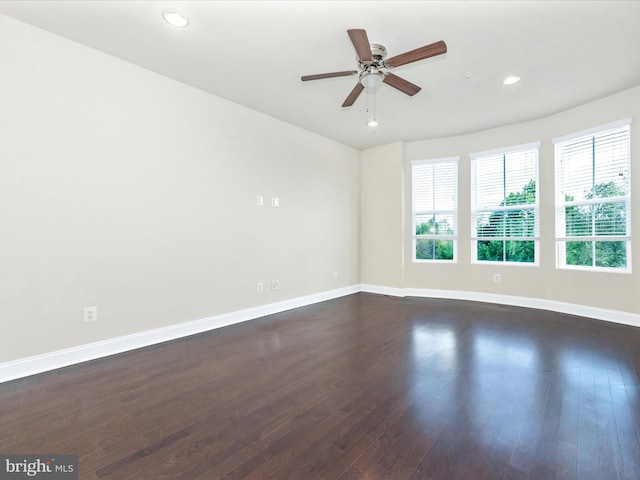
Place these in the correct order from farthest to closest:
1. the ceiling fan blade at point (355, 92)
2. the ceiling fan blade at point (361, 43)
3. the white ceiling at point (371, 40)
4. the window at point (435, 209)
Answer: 1. the window at point (435, 209)
2. the ceiling fan blade at point (355, 92)
3. the white ceiling at point (371, 40)
4. the ceiling fan blade at point (361, 43)

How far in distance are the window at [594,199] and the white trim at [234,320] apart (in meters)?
0.65

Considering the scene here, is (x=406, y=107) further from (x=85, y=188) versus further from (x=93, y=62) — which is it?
(x=85, y=188)

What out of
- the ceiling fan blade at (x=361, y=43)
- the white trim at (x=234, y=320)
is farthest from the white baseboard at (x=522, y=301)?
the ceiling fan blade at (x=361, y=43)

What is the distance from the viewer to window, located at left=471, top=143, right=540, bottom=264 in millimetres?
4695

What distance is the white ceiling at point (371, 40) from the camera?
229 centimetres

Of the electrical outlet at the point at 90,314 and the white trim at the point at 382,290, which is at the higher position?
the electrical outlet at the point at 90,314

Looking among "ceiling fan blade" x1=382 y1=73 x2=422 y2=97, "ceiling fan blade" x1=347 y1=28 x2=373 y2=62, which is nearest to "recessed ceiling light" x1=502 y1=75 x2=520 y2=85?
"ceiling fan blade" x1=382 y1=73 x2=422 y2=97

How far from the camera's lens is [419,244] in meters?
5.69

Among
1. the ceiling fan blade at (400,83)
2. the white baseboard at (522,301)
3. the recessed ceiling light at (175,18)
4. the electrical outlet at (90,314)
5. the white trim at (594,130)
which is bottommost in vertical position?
the white baseboard at (522,301)

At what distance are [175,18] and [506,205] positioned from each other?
5.13 metres

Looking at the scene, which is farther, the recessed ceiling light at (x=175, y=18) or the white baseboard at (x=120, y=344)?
the white baseboard at (x=120, y=344)

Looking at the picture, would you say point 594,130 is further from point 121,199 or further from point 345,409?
point 121,199

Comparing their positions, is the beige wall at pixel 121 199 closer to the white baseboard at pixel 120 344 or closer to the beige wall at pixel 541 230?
the white baseboard at pixel 120 344

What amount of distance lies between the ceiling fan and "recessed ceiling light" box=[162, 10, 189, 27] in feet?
3.44
